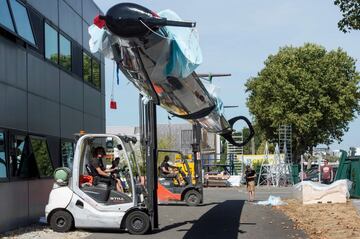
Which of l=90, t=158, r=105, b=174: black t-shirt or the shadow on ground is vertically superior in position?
l=90, t=158, r=105, b=174: black t-shirt

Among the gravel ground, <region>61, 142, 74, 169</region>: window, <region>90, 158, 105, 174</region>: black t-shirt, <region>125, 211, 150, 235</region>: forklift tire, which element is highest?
<region>61, 142, 74, 169</region>: window

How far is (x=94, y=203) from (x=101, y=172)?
0.82 m

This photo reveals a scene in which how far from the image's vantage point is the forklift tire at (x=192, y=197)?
926 inches

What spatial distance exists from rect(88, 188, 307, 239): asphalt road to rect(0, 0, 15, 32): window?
520 cm

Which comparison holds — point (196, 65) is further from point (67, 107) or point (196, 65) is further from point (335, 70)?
point (335, 70)

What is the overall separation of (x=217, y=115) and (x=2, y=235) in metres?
5.35

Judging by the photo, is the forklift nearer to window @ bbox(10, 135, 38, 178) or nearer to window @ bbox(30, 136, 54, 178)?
window @ bbox(30, 136, 54, 178)

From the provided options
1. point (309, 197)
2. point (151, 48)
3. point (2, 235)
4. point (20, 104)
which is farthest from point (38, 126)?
point (309, 197)

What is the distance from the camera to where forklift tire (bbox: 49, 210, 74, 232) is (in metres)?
14.1

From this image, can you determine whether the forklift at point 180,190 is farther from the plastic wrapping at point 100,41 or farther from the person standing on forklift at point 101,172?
the plastic wrapping at point 100,41

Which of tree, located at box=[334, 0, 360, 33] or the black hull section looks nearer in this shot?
the black hull section

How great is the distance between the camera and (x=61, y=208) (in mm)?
14219

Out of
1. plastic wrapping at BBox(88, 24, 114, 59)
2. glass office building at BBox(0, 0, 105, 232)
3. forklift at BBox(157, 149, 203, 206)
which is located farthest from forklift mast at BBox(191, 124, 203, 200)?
plastic wrapping at BBox(88, 24, 114, 59)

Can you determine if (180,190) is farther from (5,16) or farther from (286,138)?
(286,138)
